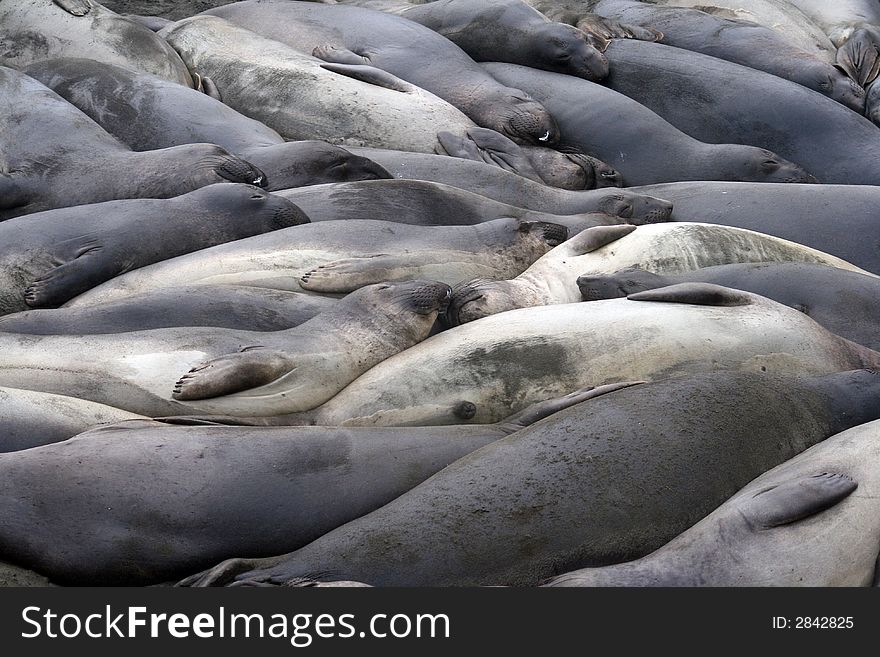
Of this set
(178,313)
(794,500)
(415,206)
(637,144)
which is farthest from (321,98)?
(794,500)

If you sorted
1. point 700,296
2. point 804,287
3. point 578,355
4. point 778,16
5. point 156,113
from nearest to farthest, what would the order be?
point 578,355, point 700,296, point 804,287, point 156,113, point 778,16

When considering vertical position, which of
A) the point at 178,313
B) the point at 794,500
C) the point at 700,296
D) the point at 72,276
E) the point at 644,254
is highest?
the point at 794,500

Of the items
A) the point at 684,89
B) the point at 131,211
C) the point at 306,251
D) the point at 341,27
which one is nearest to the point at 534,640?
the point at 306,251

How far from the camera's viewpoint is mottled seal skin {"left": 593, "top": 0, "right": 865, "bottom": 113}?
7277mm

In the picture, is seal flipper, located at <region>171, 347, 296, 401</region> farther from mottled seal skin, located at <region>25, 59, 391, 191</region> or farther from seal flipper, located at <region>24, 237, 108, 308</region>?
mottled seal skin, located at <region>25, 59, 391, 191</region>

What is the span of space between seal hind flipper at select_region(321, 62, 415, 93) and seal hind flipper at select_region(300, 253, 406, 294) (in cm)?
225

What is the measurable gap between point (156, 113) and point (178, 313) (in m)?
2.19

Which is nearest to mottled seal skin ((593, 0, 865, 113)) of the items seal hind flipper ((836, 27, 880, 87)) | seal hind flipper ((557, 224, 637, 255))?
seal hind flipper ((836, 27, 880, 87))

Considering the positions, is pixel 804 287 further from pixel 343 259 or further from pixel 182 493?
pixel 182 493

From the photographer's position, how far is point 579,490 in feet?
11.1

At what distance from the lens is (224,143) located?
621cm

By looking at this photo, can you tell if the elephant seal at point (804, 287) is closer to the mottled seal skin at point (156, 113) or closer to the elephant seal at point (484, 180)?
the elephant seal at point (484, 180)

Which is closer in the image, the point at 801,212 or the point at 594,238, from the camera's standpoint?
the point at 594,238

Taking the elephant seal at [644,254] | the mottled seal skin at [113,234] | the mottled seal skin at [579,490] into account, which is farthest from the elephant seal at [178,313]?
the mottled seal skin at [579,490]
